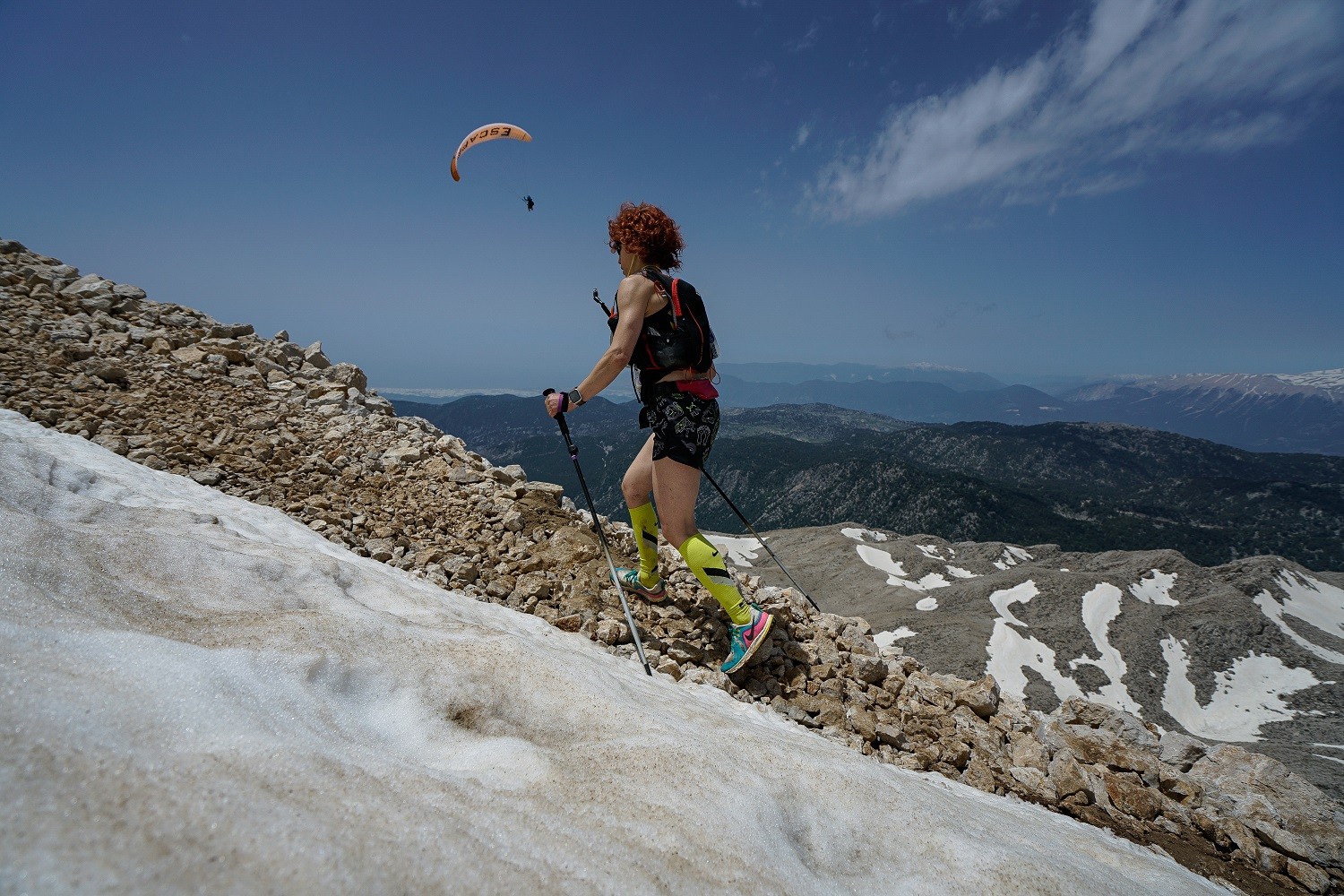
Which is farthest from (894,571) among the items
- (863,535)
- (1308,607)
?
(1308,607)

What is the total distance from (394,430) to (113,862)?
7.71 metres

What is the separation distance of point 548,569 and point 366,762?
3918 millimetres

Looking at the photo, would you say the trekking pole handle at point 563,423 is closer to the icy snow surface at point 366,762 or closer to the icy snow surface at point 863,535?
the icy snow surface at point 366,762

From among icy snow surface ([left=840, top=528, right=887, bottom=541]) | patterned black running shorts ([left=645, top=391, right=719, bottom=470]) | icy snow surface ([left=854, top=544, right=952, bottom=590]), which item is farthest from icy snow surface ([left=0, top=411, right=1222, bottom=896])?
icy snow surface ([left=840, top=528, right=887, bottom=541])

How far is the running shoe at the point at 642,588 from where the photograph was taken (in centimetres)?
570

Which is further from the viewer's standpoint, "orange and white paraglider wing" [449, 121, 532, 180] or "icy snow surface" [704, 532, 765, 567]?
"icy snow surface" [704, 532, 765, 567]

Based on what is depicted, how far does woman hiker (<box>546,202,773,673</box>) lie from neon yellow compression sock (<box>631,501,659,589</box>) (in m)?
0.52

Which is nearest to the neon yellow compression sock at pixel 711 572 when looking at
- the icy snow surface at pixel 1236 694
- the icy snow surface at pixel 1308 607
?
the icy snow surface at pixel 1236 694

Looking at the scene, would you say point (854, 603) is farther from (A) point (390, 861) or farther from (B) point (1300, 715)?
→ (A) point (390, 861)

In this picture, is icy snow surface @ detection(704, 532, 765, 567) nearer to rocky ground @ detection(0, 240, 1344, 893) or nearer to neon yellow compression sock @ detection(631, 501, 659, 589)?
→ rocky ground @ detection(0, 240, 1344, 893)

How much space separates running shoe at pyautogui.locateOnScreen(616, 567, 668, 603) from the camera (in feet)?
18.7

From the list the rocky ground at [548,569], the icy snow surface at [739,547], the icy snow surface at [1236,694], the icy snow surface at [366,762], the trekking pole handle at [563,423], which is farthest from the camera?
the icy snow surface at [739,547]

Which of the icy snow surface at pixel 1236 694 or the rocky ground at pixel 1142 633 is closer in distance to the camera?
the icy snow surface at pixel 1236 694

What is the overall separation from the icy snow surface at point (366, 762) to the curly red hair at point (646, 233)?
3.40m
